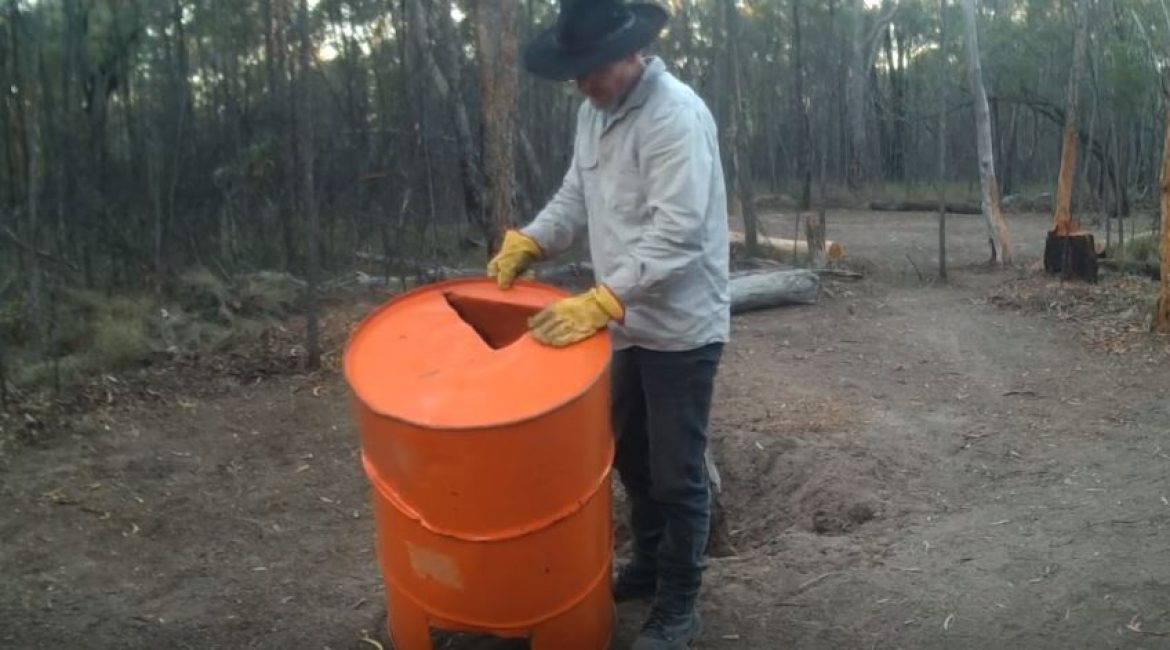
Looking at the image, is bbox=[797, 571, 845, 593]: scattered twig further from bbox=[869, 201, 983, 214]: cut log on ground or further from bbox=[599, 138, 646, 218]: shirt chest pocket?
bbox=[869, 201, 983, 214]: cut log on ground

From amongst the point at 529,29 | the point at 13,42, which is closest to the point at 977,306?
the point at 529,29

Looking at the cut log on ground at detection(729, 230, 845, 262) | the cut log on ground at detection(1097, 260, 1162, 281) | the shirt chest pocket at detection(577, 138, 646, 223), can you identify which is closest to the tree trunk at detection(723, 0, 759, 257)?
the cut log on ground at detection(729, 230, 845, 262)

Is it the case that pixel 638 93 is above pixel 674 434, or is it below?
above

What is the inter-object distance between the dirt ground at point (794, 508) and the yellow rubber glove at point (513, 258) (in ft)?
3.30

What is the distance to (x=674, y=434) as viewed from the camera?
2.80m

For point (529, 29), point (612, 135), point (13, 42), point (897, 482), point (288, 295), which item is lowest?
point (897, 482)

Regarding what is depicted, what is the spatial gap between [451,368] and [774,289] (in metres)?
6.63

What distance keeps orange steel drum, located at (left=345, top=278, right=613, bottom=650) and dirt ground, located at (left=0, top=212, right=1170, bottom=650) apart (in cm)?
56

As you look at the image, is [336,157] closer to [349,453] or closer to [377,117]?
[377,117]

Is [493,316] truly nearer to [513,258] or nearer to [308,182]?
[513,258]

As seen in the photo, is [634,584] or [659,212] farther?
[634,584]

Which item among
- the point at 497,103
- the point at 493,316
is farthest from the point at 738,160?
the point at 493,316

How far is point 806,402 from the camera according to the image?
5910 mm

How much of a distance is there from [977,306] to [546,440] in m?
7.26
